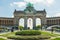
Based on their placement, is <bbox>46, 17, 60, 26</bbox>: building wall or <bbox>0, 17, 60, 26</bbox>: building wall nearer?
<bbox>46, 17, 60, 26</bbox>: building wall

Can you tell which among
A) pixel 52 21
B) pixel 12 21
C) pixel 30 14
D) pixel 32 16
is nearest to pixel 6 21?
pixel 12 21

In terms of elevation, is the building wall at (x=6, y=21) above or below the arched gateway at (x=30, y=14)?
below

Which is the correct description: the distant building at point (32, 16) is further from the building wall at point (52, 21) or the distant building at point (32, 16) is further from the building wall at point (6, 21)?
the building wall at point (6, 21)

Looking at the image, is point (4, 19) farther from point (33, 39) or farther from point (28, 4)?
point (33, 39)

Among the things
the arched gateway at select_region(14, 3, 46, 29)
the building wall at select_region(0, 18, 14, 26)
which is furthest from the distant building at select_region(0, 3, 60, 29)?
the building wall at select_region(0, 18, 14, 26)

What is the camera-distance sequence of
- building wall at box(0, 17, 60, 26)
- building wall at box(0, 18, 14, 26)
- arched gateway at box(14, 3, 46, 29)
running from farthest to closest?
building wall at box(0, 18, 14, 26), building wall at box(0, 17, 60, 26), arched gateway at box(14, 3, 46, 29)

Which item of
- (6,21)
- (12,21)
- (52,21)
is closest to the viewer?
(12,21)

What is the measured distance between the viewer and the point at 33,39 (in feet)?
96.9

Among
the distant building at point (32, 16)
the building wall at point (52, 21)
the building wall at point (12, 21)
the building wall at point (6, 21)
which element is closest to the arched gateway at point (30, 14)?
the distant building at point (32, 16)

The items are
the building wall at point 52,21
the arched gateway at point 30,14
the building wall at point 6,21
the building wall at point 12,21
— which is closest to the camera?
the arched gateway at point 30,14

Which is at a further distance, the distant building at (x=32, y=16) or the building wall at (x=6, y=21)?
the building wall at (x=6, y=21)

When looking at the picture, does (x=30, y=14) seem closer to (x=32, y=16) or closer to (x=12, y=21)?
(x=32, y=16)

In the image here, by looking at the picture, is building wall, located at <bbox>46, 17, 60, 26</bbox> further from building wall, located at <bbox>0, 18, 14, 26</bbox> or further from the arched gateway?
building wall, located at <bbox>0, 18, 14, 26</bbox>

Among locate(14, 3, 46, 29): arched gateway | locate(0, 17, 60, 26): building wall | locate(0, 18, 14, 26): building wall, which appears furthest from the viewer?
locate(0, 18, 14, 26): building wall
